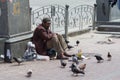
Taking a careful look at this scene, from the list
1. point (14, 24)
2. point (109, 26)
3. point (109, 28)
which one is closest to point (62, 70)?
point (14, 24)

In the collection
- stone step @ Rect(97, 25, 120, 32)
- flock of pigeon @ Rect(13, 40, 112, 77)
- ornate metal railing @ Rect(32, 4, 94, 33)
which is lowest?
flock of pigeon @ Rect(13, 40, 112, 77)

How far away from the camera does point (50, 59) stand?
981 centimetres

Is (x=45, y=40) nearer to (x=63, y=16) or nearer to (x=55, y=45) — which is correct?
(x=55, y=45)

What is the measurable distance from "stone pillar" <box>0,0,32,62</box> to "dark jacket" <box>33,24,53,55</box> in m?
0.24

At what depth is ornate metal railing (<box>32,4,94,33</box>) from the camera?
1353 cm

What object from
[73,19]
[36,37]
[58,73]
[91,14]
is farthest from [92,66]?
[91,14]

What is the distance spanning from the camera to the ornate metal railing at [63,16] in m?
13.5

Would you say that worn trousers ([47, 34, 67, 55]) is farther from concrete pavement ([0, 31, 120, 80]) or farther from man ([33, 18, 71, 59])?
concrete pavement ([0, 31, 120, 80])

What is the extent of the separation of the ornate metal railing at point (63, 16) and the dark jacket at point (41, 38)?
3322 millimetres

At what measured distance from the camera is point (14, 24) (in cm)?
964

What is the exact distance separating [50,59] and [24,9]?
1382 mm

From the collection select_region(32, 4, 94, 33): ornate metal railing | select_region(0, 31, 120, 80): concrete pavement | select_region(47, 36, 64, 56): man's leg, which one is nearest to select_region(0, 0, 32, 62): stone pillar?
select_region(0, 31, 120, 80): concrete pavement

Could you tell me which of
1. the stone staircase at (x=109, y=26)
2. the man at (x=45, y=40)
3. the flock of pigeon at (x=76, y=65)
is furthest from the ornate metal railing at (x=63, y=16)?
the flock of pigeon at (x=76, y=65)

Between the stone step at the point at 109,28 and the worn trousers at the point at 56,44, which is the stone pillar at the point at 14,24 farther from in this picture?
the stone step at the point at 109,28
